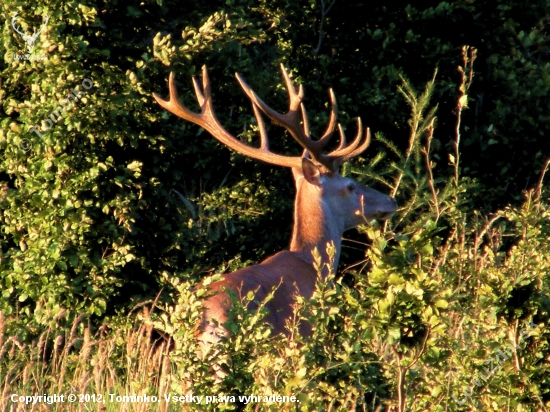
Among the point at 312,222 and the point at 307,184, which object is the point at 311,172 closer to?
the point at 307,184

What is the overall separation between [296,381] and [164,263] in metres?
4.25

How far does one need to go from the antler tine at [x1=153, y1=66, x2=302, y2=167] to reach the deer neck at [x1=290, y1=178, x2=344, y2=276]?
0.87ft

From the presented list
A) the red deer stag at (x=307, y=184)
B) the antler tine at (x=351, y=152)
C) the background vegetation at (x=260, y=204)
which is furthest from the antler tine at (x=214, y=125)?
the antler tine at (x=351, y=152)

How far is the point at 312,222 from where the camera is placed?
7621 millimetres

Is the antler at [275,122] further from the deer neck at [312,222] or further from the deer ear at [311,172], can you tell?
the deer neck at [312,222]

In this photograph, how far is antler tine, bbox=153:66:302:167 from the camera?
282 inches

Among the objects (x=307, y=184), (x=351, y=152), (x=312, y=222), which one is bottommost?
(x=312, y=222)

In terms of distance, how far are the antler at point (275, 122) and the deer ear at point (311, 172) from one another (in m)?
0.09

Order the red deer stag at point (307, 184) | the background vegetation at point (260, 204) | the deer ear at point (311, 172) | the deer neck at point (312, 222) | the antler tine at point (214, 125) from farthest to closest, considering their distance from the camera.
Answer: the deer ear at point (311, 172)
the deer neck at point (312, 222)
the antler tine at point (214, 125)
the red deer stag at point (307, 184)
the background vegetation at point (260, 204)

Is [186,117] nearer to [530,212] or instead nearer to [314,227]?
[314,227]

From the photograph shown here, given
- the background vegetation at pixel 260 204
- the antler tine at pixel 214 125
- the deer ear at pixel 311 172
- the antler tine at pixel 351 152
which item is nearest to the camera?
the background vegetation at pixel 260 204

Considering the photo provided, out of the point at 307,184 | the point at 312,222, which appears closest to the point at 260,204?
the point at 307,184

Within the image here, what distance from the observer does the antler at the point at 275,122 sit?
7.16 m

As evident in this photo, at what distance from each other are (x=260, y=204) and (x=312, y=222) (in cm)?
88
